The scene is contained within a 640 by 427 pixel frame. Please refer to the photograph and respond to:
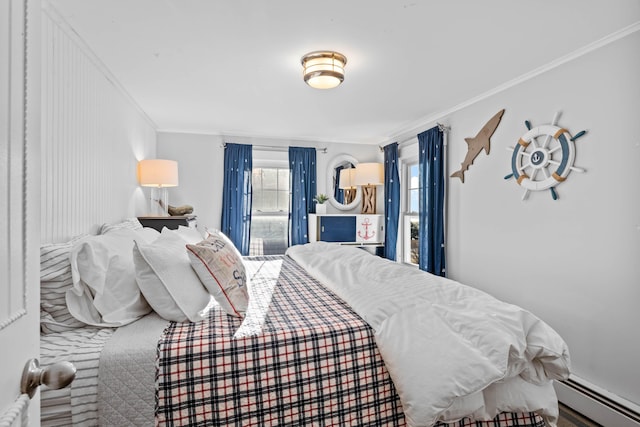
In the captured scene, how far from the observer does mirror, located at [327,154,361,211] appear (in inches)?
211

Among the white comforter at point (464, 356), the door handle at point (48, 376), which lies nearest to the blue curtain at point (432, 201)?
the white comforter at point (464, 356)

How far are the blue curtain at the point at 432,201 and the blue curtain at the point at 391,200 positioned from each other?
75 cm

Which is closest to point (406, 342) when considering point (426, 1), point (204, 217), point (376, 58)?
point (426, 1)

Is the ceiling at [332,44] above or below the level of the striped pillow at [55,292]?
above

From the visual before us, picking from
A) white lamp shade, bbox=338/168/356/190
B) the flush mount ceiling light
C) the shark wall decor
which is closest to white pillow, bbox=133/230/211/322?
the flush mount ceiling light

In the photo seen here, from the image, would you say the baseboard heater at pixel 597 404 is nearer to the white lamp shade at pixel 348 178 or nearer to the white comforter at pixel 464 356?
the white comforter at pixel 464 356

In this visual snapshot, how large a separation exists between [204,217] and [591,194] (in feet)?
14.2

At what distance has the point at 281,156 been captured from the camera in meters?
5.29

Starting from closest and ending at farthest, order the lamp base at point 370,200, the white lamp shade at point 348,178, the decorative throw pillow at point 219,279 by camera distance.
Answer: the decorative throw pillow at point 219,279 → the white lamp shade at point 348,178 → the lamp base at point 370,200

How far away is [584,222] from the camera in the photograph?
7.70ft

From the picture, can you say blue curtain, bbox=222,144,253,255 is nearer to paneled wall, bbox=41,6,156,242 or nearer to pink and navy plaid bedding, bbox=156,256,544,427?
paneled wall, bbox=41,6,156,242

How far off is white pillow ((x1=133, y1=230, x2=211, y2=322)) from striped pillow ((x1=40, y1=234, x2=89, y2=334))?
28 cm

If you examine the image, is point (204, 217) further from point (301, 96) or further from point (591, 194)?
point (591, 194)

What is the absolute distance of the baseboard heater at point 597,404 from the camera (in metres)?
2.00
